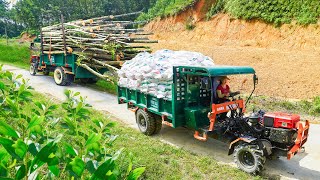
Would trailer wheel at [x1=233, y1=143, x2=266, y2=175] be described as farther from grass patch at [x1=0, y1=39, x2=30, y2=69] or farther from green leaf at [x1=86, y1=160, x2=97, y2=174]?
grass patch at [x1=0, y1=39, x2=30, y2=69]

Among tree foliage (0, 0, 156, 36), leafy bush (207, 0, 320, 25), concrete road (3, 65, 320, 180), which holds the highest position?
tree foliage (0, 0, 156, 36)

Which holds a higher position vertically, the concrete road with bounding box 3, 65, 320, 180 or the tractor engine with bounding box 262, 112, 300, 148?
the tractor engine with bounding box 262, 112, 300, 148

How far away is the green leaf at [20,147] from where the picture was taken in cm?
145

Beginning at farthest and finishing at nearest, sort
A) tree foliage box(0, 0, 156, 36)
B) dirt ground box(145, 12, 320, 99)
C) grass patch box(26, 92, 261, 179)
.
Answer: tree foliage box(0, 0, 156, 36), dirt ground box(145, 12, 320, 99), grass patch box(26, 92, 261, 179)

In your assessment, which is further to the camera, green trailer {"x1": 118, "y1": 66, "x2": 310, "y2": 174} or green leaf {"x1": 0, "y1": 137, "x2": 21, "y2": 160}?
green trailer {"x1": 118, "y1": 66, "x2": 310, "y2": 174}

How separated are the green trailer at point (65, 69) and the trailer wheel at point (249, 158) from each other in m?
8.12

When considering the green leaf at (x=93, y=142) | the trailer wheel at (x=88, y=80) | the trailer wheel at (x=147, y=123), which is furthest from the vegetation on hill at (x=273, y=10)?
the green leaf at (x=93, y=142)

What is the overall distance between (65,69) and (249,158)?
9940 mm

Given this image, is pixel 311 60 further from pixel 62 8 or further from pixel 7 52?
pixel 62 8

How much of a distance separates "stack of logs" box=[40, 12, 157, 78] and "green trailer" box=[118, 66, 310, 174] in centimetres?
476

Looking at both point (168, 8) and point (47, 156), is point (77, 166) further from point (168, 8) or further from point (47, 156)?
point (168, 8)

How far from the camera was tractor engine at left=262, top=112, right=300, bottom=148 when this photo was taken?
18.5ft

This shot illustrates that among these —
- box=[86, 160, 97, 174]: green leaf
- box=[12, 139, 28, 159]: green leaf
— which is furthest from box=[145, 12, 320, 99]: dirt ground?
box=[12, 139, 28, 159]: green leaf

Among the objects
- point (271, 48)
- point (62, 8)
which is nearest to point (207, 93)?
point (271, 48)
